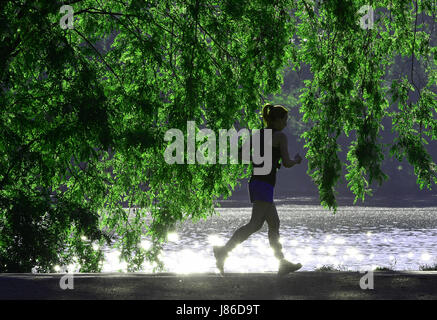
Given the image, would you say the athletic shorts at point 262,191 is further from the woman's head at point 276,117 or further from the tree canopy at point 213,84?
the tree canopy at point 213,84

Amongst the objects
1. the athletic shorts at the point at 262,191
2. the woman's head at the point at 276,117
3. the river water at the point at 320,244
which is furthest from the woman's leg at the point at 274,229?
the river water at the point at 320,244

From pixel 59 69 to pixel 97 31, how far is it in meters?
2.96

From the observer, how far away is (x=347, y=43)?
8.99 m

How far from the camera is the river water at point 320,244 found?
23.5 metres

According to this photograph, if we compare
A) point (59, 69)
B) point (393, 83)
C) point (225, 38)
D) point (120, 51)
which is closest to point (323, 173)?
point (393, 83)

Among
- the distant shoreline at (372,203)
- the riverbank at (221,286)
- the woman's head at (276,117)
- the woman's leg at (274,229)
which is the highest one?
the woman's head at (276,117)

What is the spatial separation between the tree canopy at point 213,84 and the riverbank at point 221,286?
180cm

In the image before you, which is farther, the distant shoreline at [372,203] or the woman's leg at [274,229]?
the distant shoreline at [372,203]

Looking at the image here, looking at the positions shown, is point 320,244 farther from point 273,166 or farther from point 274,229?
point 273,166

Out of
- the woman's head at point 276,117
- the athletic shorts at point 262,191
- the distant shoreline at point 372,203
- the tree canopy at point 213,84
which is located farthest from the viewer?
the distant shoreline at point 372,203

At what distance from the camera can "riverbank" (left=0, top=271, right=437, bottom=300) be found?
5.67m

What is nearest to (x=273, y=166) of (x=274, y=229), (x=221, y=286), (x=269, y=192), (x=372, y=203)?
(x=269, y=192)

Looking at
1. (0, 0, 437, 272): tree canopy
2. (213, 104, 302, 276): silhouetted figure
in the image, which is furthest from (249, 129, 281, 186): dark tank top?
(0, 0, 437, 272): tree canopy
